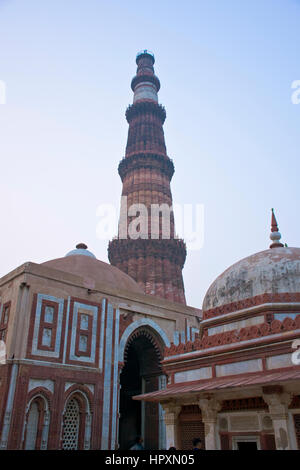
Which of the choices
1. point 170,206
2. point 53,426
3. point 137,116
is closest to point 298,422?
point 53,426

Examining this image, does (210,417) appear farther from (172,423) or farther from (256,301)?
(256,301)

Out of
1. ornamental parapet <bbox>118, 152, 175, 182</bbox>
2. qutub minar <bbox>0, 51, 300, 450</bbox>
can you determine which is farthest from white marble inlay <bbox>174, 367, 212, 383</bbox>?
ornamental parapet <bbox>118, 152, 175, 182</bbox>

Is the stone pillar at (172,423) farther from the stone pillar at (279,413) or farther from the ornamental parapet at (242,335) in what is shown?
the stone pillar at (279,413)

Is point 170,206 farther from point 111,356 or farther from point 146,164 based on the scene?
point 111,356

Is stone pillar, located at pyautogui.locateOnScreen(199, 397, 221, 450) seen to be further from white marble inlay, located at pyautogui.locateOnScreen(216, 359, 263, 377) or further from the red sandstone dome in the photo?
the red sandstone dome

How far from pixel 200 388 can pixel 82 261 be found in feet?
32.2

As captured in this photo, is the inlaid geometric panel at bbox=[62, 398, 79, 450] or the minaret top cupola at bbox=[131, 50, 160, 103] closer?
the inlaid geometric panel at bbox=[62, 398, 79, 450]

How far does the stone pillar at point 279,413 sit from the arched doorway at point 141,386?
→ 26.0ft

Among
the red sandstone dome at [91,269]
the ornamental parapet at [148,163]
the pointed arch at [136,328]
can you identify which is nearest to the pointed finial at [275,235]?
the pointed arch at [136,328]

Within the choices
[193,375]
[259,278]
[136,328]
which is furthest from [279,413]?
[136,328]

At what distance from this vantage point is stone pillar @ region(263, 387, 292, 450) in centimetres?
744

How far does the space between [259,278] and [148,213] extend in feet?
60.7

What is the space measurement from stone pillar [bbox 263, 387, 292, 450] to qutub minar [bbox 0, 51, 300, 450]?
2 cm

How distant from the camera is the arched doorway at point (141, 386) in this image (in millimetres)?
15391
